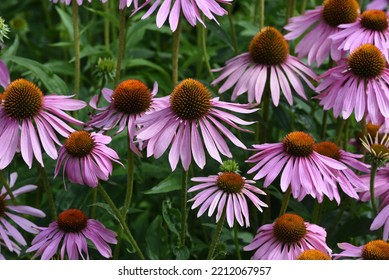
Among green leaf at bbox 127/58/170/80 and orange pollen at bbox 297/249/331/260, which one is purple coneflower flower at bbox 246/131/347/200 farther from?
green leaf at bbox 127/58/170/80

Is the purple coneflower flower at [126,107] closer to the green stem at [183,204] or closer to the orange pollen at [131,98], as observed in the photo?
the orange pollen at [131,98]

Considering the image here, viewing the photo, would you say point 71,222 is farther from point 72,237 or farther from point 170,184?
point 170,184

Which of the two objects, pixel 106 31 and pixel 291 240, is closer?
pixel 291 240

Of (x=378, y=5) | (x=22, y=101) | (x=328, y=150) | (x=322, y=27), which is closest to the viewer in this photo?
(x=22, y=101)

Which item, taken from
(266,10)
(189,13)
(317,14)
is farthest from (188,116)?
(266,10)

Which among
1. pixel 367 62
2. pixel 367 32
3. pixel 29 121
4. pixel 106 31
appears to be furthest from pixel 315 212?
pixel 106 31
